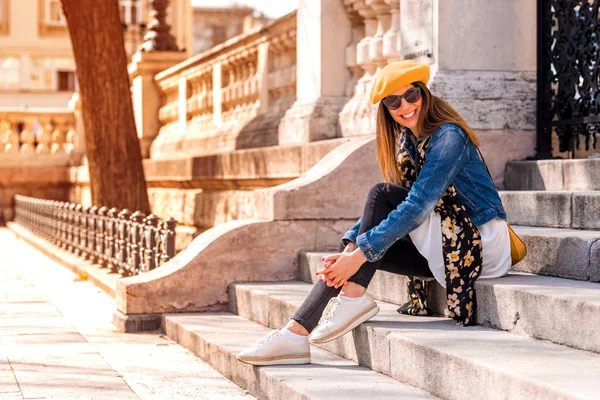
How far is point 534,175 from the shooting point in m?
7.22

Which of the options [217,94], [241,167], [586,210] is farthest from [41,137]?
[586,210]

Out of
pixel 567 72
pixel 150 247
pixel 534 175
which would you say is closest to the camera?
pixel 534 175

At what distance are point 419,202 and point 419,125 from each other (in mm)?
423

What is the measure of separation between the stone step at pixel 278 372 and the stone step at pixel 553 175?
183 centimetres

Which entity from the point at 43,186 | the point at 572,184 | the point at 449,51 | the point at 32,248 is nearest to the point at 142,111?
the point at 32,248

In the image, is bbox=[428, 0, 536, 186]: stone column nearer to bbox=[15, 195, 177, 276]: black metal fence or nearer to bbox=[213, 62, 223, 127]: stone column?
bbox=[15, 195, 177, 276]: black metal fence

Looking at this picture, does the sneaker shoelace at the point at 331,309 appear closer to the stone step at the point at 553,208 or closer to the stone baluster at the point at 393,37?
the stone step at the point at 553,208

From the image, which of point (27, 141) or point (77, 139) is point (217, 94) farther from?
point (27, 141)

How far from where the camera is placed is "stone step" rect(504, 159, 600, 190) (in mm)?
6590

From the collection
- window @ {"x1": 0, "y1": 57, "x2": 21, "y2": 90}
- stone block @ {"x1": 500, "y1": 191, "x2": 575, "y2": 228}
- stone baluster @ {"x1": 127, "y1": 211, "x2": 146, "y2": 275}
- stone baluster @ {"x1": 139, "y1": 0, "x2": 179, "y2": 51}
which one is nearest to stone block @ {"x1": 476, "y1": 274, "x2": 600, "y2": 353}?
stone block @ {"x1": 500, "y1": 191, "x2": 575, "y2": 228}

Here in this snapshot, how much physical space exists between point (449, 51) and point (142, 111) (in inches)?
366

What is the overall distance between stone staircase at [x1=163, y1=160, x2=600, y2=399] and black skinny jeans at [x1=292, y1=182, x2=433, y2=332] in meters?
0.22

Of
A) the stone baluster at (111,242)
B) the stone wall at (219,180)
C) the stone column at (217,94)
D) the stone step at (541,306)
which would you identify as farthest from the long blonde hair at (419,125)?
the stone column at (217,94)

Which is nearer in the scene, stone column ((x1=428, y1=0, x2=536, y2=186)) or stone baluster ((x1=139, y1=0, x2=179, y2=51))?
stone column ((x1=428, y1=0, x2=536, y2=186))
